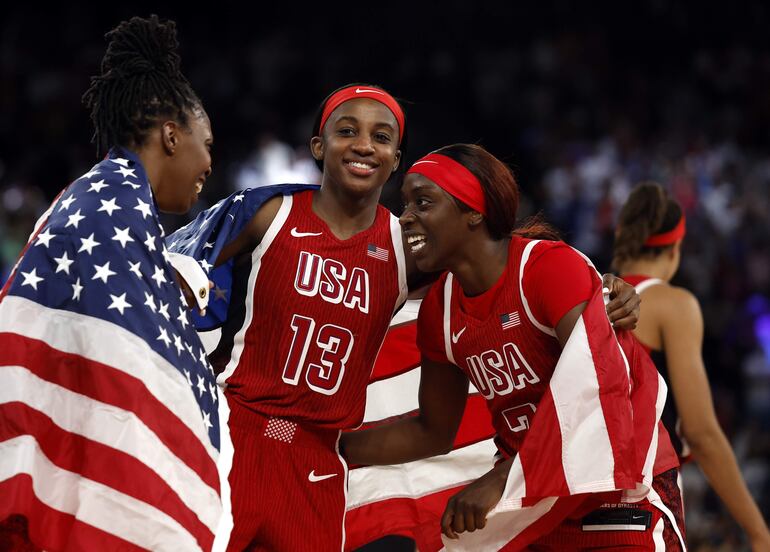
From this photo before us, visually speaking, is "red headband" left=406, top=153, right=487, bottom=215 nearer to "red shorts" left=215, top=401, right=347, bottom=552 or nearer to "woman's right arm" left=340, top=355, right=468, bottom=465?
"woman's right arm" left=340, top=355, right=468, bottom=465

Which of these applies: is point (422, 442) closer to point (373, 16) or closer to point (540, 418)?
point (540, 418)

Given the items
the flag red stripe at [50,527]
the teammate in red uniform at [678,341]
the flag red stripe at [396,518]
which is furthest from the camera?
the teammate in red uniform at [678,341]

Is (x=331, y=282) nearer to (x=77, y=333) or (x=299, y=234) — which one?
(x=299, y=234)

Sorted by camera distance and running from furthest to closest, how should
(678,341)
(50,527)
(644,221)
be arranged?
(644,221) → (678,341) → (50,527)

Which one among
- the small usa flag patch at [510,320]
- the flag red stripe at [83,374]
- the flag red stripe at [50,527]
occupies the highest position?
the small usa flag patch at [510,320]

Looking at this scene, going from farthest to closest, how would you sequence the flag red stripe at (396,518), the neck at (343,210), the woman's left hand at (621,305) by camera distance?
the flag red stripe at (396,518), the neck at (343,210), the woman's left hand at (621,305)

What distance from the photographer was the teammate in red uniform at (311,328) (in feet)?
11.5

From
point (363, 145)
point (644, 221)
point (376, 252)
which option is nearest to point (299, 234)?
point (376, 252)

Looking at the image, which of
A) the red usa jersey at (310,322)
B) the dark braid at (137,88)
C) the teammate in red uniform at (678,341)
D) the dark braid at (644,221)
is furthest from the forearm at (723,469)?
the dark braid at (137,88)

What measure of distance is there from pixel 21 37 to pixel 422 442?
37.3 ft

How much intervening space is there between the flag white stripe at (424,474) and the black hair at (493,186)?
4.48 ft

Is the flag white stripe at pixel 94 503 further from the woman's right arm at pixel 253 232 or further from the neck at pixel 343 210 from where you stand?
the neck at pixel 343 210

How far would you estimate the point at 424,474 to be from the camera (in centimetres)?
445

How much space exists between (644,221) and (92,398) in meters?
2.75
